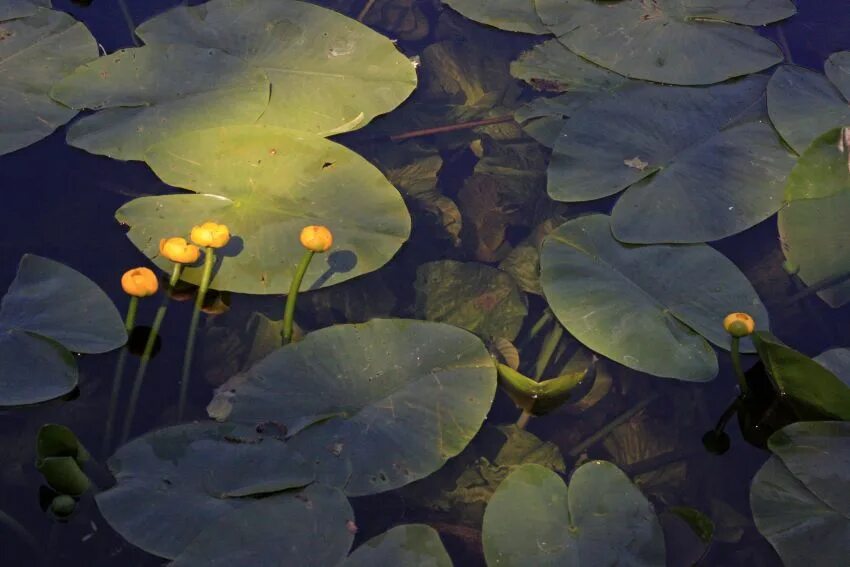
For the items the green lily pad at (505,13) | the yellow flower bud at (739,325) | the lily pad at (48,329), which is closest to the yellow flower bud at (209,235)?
the lily pad at (48,329)

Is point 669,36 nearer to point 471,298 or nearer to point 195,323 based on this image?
point 471,298

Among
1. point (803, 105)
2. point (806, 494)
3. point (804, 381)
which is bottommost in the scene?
point (806, 494)

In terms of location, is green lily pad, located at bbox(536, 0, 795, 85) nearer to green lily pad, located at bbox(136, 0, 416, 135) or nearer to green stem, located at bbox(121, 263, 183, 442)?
green lily pad, located at bbox(136, 0, 416, 135)

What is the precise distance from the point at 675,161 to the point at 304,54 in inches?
44.1

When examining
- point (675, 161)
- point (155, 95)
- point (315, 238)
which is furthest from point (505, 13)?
point (315, 238)

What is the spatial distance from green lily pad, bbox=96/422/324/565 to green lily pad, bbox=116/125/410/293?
17.6 inches

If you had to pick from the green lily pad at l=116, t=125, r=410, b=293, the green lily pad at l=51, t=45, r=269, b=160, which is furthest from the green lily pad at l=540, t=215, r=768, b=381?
the green lily pad at l=51, t=45, r=269, b=160

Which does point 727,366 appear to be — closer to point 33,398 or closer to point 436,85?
point 436,85

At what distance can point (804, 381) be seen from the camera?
5.63ft

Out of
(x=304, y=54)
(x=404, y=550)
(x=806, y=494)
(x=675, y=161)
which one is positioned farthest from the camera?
(x=304, y=54)

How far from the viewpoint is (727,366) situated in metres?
1.96

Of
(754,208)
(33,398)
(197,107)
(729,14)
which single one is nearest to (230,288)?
(33,398)

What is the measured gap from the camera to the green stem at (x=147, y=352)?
1.79m

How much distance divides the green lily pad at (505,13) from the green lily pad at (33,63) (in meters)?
1.17
